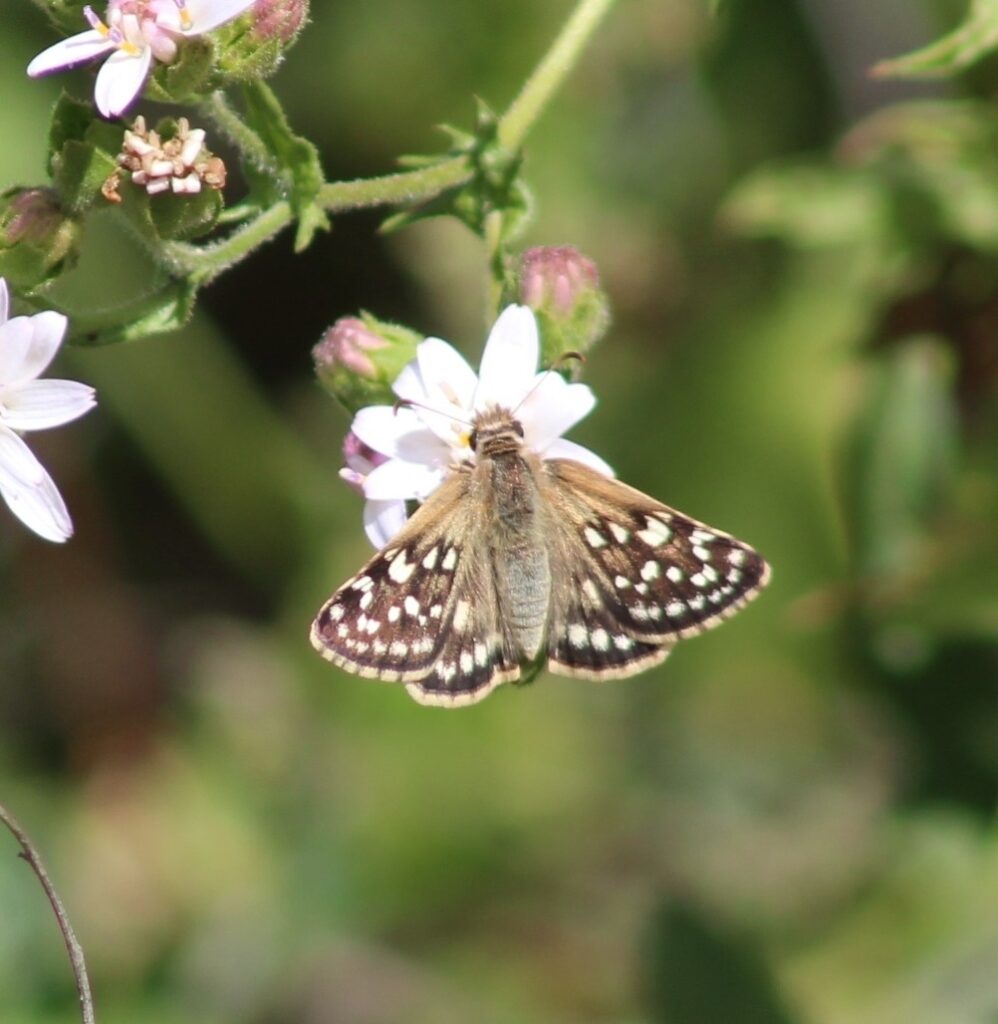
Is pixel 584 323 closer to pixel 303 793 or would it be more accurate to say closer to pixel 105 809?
pixel 303 793

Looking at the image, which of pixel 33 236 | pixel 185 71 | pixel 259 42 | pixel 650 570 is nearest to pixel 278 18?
pixel 259 42

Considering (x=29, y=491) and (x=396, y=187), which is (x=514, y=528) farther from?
(x=29, y=491)

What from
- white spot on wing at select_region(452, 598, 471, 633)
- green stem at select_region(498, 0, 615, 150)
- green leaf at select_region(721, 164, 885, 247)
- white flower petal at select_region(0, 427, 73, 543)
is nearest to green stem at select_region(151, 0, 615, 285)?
green stem at select_region(498, 0, 615, 150)

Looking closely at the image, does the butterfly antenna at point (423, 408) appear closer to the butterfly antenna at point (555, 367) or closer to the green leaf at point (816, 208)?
the butterfly antenna at point (555, 367)

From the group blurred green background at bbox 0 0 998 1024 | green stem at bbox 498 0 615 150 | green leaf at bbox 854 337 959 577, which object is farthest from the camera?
blurred green background at bbox 0 0 998 1024

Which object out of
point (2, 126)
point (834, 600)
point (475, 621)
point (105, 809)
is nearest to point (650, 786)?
point (834, 600)

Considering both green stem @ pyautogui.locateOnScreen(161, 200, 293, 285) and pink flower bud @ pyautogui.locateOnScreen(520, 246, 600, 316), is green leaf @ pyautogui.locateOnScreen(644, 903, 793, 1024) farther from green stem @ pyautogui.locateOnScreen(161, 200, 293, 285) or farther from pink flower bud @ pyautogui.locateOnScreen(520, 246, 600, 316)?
green stem @ pyautogui.locateOnScreen(161, 200, 293, 285)

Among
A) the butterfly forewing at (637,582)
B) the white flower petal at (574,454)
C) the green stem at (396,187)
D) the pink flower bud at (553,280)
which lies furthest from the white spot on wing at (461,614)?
the green stem at (396,187)
